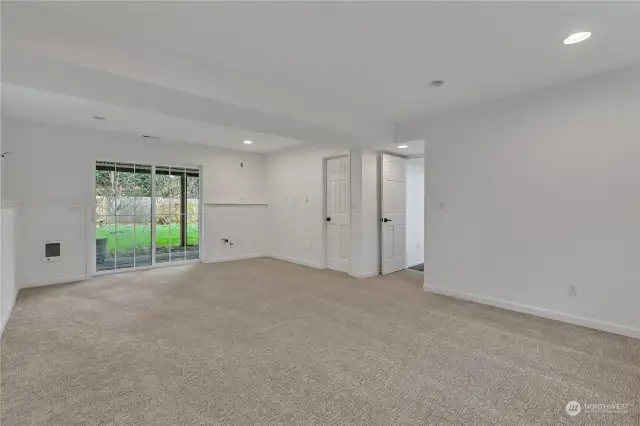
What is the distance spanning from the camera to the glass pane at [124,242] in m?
5.46

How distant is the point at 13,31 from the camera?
2.07 metres

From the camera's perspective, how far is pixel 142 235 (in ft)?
18.8

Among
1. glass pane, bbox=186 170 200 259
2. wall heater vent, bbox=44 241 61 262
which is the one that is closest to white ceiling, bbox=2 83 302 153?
glass pane, bbox=186 170 200 259

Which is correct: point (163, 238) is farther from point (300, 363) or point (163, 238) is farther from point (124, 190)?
point (300, 363)

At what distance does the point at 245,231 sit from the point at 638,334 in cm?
614

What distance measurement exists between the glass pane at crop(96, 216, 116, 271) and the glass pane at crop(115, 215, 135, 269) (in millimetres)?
60

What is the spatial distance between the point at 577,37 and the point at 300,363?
10.4 feet

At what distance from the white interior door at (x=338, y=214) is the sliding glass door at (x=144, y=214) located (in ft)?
8.79

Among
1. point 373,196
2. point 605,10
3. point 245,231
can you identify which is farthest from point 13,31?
point 245,231

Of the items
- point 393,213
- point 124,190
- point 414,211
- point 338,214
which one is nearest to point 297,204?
point 338,214

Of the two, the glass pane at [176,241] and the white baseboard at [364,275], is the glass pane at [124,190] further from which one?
the white baseboard at [364,275]

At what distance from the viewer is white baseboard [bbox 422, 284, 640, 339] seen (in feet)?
9.45

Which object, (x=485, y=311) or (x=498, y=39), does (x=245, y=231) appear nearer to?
(x=485, y=311)

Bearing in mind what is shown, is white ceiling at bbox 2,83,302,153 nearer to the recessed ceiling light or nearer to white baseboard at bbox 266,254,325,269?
white baseboard at bbox 266,254,325,269
